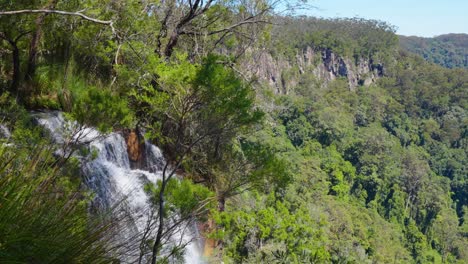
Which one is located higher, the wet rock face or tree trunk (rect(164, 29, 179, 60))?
tree trunk (rect(164, 29, 179, 60))

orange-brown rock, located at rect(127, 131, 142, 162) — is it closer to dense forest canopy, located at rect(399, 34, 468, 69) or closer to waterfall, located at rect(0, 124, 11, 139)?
waterfall, located at rect(0, 124, 11, 139)

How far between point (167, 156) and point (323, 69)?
5601cm

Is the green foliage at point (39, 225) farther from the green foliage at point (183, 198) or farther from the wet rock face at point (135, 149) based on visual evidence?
the wet rock face at point (135, 149)

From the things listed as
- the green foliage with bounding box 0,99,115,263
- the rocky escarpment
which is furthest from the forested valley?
the rocky escarpment

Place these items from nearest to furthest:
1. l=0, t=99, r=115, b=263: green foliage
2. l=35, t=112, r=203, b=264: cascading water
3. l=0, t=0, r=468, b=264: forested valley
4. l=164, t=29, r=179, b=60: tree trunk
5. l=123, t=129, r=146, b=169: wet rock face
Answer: l=0, t=99, r=115, b=263: green foliage → l=0, t=0, r=468, b=264: forested valley → l=35, t=112, r=203, b=264: cascading water → l=123, t=129, r=146, b=169: wet rock face → l=164, t=29, r=179, b=60: tree trunk

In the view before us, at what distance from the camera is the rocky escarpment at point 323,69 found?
51312mm

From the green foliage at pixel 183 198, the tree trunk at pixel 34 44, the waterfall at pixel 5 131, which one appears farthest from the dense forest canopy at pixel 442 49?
the waterfall at pixel 5 131

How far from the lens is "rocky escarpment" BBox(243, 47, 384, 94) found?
51312 millimetres

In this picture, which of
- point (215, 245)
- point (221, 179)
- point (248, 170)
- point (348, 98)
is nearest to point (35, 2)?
point (248, 170)

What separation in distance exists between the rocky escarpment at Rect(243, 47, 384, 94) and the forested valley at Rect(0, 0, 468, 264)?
12.3 m

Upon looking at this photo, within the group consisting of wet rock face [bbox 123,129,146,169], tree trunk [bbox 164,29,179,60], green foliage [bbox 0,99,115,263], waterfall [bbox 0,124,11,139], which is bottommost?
wet rock face [bbox 123,129,146,169]

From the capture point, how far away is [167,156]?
723cm

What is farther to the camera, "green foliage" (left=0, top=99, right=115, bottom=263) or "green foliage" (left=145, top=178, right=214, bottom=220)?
"green foliage" (left=145, top=178, right=214, bottom=220)

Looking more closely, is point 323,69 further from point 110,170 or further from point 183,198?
point 183,198
